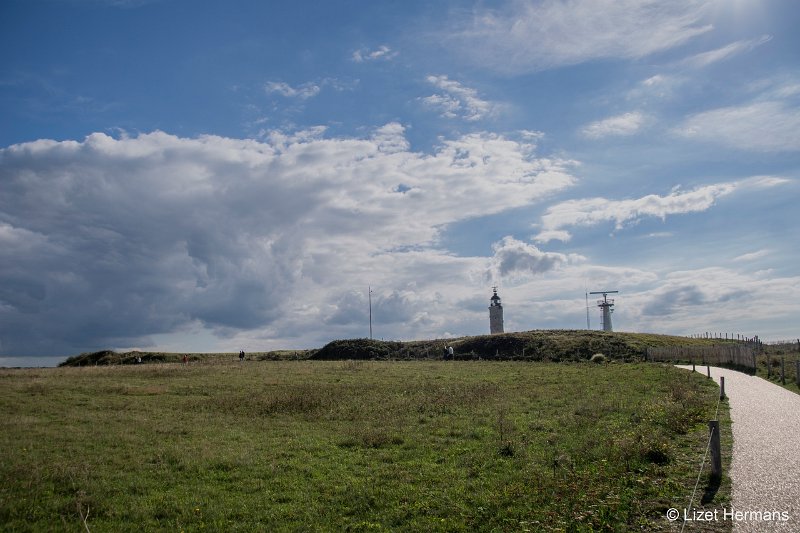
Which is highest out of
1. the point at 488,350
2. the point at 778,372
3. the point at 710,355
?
the point at 488,350

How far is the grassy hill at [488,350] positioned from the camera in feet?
236

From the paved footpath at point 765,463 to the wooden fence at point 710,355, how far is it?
92.1ft

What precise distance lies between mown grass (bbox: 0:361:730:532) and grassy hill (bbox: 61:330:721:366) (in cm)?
4036

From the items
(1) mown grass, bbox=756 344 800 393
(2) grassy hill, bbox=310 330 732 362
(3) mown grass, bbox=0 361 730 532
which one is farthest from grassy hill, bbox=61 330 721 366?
(3) mown grass, bbox=0 361 730 532

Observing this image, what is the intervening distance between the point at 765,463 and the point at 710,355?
50.0 metres

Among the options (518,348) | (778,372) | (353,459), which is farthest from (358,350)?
(353,459)

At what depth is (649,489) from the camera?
41.2ft

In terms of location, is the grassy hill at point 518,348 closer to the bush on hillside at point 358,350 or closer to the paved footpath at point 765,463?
the bush on hillside at point 358,350

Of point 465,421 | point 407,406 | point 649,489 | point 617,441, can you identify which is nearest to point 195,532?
point 649,489

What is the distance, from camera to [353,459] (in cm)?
1752

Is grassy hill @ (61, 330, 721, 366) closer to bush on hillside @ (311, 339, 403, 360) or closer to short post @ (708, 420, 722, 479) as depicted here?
bush on hillside @ (311, 339, 403, 360)

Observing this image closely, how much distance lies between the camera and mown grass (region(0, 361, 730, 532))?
40.1ft

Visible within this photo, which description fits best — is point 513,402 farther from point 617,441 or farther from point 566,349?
point 566,349

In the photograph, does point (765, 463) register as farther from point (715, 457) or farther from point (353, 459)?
point (353, 459)
